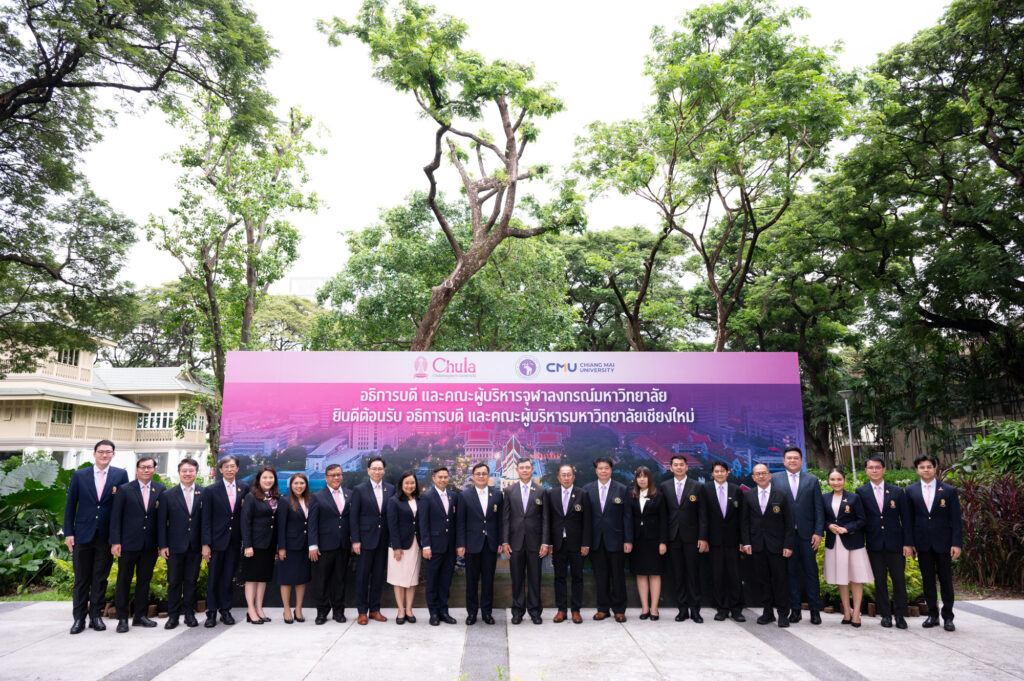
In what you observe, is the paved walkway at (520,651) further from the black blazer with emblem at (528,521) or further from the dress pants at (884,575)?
the black blazer with emblem at (528,521)

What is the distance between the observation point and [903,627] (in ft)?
18.4

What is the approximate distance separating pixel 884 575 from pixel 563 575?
2799 mm

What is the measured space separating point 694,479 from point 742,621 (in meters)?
1.29

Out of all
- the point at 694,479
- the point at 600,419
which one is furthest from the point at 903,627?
the point at 600,419

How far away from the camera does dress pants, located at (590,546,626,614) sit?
234 inches

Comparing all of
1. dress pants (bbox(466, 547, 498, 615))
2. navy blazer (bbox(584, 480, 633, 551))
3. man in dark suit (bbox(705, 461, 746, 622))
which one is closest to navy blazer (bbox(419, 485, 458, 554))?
dress pants (bbox(466, 547, 498, 615))

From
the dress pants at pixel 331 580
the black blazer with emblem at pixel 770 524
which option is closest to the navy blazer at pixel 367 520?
the dress pants at pixel 331 580

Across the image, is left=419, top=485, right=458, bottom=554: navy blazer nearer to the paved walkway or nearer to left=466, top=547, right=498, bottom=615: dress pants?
left=466, top=547, right=498, bottom=615: dress pants

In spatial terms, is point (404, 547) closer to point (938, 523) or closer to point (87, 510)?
point (87, 510)

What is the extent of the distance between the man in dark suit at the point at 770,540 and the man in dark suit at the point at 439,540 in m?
2.65

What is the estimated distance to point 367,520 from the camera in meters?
5.96

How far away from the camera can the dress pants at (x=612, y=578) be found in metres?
5.94

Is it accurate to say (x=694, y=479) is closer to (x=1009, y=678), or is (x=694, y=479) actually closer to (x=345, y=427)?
(x=1009, y=678)

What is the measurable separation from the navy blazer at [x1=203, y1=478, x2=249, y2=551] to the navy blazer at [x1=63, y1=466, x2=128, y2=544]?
2.55 ft
